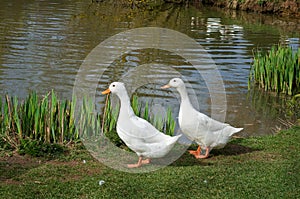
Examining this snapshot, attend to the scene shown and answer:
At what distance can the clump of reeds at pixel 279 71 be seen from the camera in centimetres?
1102

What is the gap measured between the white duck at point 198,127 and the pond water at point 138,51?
2.77m

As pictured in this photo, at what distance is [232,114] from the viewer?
1066 cm

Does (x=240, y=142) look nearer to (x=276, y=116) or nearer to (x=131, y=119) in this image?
(x=131, y=119)

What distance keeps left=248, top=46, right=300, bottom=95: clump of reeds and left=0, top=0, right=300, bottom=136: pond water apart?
33 cm

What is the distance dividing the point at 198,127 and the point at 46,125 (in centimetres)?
214

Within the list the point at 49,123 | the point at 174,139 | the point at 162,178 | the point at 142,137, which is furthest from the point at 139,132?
the point at 49,123

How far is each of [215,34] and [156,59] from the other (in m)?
6.54

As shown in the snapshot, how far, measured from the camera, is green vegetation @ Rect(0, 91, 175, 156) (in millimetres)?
6719

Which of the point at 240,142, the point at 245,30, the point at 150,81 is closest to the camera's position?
the point at 240,142

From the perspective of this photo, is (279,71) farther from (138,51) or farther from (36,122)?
(36,122)

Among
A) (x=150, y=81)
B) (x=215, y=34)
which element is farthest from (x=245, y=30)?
(x=150, y=81)

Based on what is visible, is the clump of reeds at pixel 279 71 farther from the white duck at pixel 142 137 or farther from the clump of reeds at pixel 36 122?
the white duck at pixel 142 137

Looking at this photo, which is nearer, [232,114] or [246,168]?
[246,168]

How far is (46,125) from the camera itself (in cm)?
692
